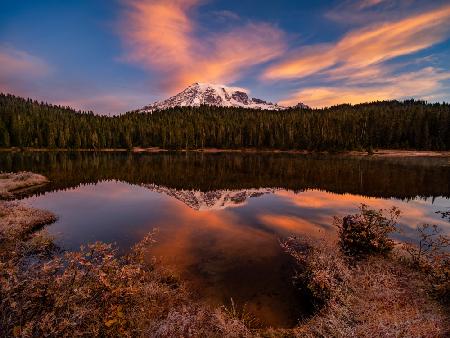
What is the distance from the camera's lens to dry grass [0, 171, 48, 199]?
38.1 m

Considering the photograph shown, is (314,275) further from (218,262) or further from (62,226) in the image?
(62,226)

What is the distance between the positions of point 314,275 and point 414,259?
20.9ft

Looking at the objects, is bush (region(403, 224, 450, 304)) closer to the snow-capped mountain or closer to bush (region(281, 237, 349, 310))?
bush (region(281, 237, 349, 310))

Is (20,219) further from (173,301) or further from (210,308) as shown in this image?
(210,308)

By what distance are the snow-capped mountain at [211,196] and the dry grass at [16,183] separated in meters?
17.2

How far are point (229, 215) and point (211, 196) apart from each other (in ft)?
31.2

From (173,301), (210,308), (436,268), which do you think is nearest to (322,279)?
(210,308)

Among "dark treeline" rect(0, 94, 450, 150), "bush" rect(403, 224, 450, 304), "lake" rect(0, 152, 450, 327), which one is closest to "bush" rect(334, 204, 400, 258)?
"bush" rect(403, 224, 450, 304)

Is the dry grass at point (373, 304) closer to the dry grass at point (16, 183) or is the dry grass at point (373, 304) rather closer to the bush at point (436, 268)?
the bush at point (436, 268)

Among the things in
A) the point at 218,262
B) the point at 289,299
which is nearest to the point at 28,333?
the point at 289,299

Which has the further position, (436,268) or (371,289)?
(436,268)

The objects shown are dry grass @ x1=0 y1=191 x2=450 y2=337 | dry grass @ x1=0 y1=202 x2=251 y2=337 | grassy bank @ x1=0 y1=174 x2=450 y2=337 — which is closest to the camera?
dry grass @ x1=0 y1=202 x2=251 y2=337

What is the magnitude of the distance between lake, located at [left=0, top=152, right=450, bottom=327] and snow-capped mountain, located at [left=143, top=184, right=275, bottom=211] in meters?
0.13

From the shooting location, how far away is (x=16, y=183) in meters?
43.5
